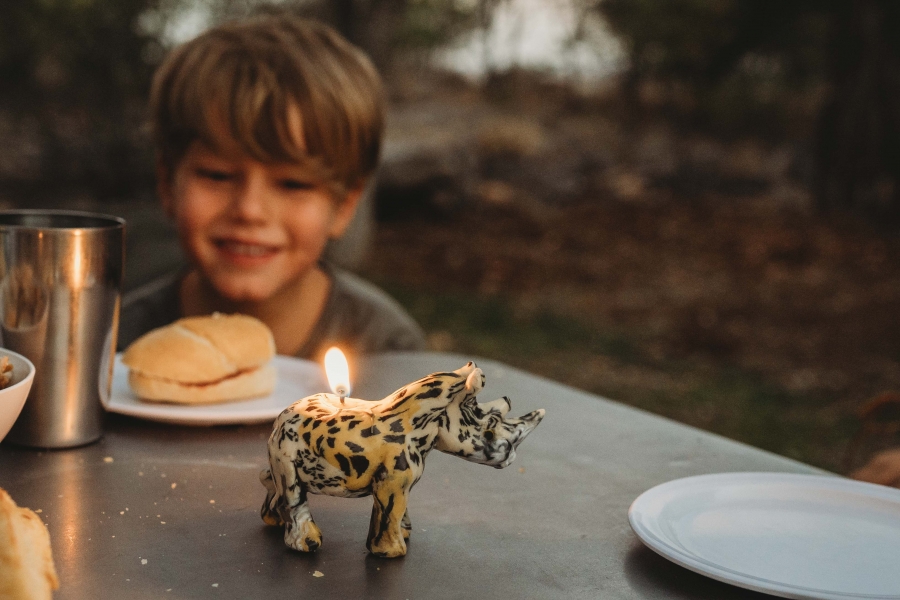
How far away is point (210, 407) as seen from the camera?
136 cm

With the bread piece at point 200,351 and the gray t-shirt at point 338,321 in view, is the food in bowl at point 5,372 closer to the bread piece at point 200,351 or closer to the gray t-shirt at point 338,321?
the bread piece at point 200,351

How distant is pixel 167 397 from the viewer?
1361 mm

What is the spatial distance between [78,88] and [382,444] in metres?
5.76

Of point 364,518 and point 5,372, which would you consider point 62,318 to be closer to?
point 5,372

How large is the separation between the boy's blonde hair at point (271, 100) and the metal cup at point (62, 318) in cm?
85

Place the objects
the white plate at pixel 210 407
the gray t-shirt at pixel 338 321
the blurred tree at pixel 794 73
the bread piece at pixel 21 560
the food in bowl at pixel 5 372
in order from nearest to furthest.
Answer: the bread piece at pixel 21 560 → the food in bowl at pixel 5 372 → the white plate at pixel 210 407 → the gray t-shirt at pixel 338 321 → the blurred tree at pixel 794 73

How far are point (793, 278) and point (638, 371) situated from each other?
2.29m

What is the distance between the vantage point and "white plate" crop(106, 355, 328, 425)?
130 cm

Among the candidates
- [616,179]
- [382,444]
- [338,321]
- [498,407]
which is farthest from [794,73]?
[382,444]

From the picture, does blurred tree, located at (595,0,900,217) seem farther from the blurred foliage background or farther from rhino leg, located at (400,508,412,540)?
rhino leg, located at (400,508,412,540)

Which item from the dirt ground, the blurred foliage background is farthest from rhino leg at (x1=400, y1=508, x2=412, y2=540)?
the dirt ground

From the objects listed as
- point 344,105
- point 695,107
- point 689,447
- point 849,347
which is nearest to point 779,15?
point 695,107

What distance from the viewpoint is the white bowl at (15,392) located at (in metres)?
0.93

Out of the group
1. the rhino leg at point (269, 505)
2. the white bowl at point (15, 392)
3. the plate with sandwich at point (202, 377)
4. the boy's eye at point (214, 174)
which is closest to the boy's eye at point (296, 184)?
the boy's eye at point (214, 174)
